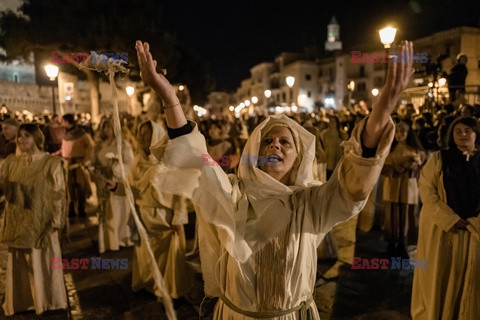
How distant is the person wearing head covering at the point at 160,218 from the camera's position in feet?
16.1

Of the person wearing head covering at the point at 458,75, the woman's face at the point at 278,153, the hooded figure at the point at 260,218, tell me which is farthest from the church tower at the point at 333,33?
the hooded figure at the point at 260,218

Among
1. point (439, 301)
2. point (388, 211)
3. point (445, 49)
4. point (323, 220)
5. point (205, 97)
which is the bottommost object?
point (439, 301)

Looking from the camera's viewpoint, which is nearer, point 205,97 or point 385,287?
point 385,287

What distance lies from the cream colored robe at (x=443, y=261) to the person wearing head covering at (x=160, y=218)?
8.93ft

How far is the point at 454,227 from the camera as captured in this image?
12.6 feet

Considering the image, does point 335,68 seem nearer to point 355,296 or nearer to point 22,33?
point 22,33

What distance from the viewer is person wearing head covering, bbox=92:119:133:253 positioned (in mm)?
6859

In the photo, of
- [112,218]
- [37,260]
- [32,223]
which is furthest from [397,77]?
[112,218]

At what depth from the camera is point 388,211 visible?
21.9ft

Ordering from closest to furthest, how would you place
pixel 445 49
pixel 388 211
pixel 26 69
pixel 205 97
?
pixel 388 211
pixel 445 49
pixel 205 97
pixel 26 69

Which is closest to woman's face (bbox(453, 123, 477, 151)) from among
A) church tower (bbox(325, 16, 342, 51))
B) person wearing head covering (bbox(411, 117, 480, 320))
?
person wearing head covering (bbox(411, 117, 480, 320))

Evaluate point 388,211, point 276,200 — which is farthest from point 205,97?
point 276,200

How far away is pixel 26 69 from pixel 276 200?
55.7m

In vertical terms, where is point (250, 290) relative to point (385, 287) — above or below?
above
